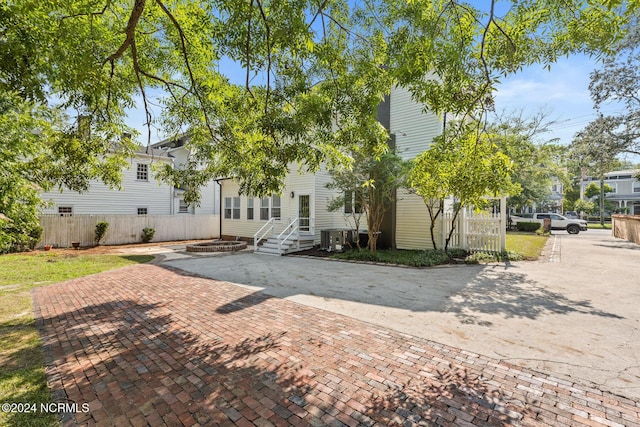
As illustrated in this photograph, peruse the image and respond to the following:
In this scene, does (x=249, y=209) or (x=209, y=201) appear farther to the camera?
(x=209, y=201)

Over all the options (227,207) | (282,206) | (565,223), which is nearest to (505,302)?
(282,206)

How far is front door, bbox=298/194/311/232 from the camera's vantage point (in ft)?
49.6

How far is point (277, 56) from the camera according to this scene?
19.2 feet

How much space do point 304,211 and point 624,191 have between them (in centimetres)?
5893

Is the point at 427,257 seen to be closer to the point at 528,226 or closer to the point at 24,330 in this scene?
the point at 24,330

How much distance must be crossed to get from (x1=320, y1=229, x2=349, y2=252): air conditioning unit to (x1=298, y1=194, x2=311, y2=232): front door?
5.42ft

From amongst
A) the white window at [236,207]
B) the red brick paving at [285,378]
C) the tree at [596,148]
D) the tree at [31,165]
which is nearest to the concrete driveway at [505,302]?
the red brick paving at [285,378]

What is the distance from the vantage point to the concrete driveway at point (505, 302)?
12.1 feet

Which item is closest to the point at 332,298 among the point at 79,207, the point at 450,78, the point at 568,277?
the point at 450,78

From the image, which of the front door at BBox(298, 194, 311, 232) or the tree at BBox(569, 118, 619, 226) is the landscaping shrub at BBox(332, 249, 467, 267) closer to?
the front door at BBox(298, 194, 311, 232)

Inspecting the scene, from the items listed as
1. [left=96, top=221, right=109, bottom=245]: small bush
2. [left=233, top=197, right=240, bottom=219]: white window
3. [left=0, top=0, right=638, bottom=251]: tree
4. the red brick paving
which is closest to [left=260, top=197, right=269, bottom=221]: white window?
[left=233, top=197, right=240, bottom=219]: white window

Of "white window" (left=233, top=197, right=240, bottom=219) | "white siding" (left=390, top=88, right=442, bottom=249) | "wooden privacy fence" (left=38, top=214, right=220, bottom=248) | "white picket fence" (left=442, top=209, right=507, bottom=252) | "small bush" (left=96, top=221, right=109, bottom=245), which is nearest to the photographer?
"white picket fence" (left=442, top=209, right=507, bottom=252)

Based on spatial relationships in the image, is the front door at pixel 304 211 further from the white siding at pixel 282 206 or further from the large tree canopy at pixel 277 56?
the large tree canopy at pixel 277 56

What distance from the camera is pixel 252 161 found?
647 centimetres
